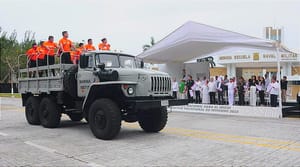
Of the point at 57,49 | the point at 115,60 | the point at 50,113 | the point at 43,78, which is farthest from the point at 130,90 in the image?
the point at 57,49

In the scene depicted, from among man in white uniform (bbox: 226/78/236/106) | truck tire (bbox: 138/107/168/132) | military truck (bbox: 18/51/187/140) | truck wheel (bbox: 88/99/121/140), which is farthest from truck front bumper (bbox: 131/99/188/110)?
man in white uniform (bbox: 226/78/236/106)

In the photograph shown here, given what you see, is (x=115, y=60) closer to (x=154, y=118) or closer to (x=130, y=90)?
(x=130, y=90)

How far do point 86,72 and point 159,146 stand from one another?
3.15m

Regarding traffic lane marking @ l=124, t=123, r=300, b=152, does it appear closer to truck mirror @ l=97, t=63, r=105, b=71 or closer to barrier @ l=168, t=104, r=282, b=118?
truck mirror @ l=97, t=63, r=105, b=71

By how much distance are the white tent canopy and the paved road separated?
483 cm

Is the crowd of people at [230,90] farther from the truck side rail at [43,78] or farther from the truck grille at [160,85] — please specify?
the truck side rail at [43,78]

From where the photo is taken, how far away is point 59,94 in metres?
10.2

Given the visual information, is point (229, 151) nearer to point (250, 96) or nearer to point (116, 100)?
point (116, 100)

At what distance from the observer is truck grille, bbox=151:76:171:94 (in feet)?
28.0

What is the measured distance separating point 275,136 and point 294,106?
21.5ft

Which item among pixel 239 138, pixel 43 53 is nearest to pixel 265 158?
pixel 239 138

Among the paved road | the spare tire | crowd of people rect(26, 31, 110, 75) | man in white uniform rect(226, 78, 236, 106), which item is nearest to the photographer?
the paved road

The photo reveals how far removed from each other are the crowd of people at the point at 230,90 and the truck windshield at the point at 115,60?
5.91 meters

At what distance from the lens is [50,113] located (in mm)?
10555
